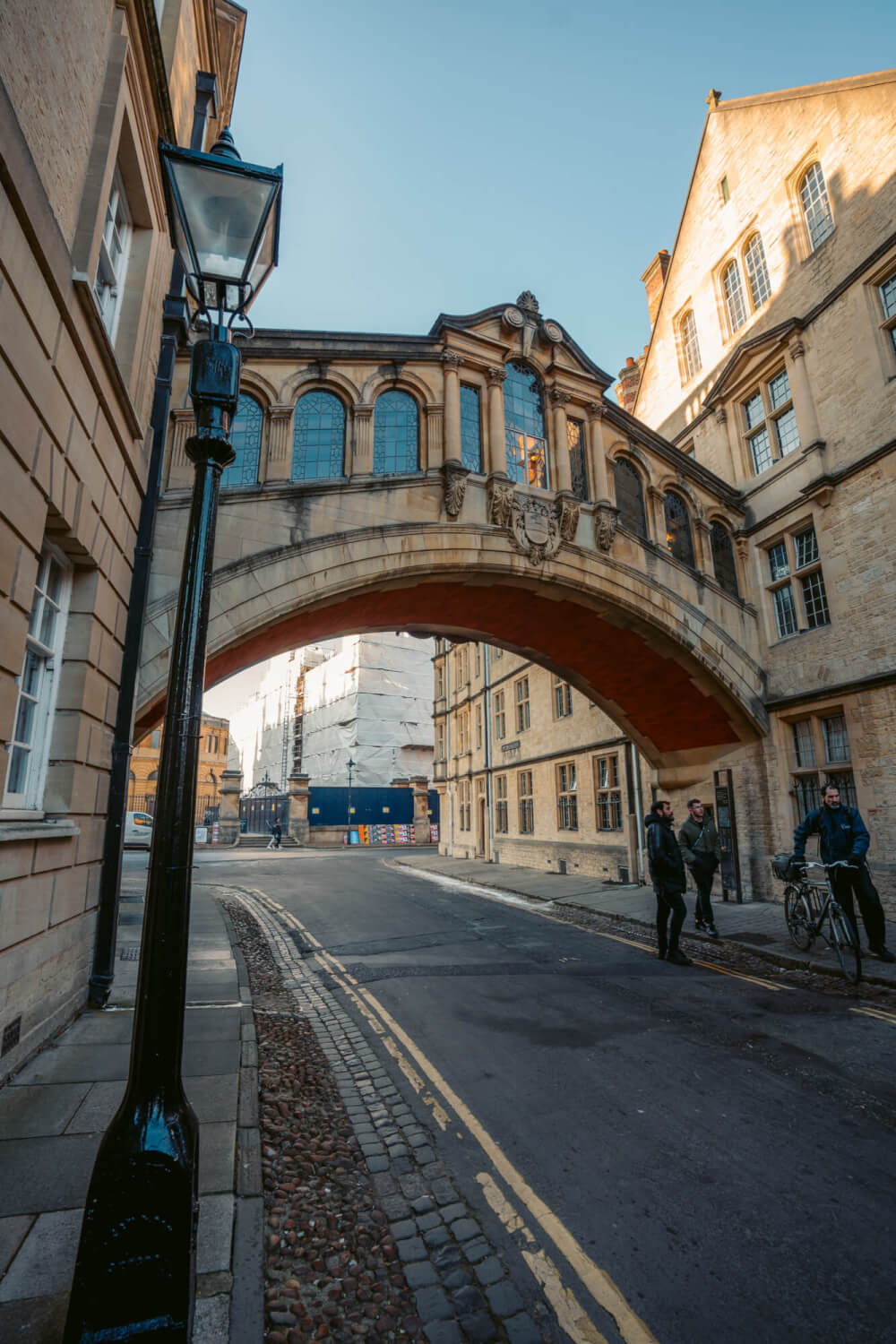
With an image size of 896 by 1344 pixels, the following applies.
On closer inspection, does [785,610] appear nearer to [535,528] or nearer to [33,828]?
[535,528]

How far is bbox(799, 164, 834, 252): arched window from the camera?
14.0m

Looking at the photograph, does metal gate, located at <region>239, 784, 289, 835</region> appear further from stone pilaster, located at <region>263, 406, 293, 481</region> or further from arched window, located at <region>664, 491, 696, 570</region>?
stone pilaster, located at <region>263, 406, 293, 481</region>

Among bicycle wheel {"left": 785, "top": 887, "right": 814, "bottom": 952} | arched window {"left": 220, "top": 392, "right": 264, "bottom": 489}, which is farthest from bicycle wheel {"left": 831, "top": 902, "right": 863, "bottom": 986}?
arched window {"left": 220, "top": 392, "right": 264, "bottom": 489}

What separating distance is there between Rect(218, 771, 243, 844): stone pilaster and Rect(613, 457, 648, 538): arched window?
29.2 metres

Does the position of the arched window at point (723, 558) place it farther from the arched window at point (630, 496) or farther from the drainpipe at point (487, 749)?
the drainpipe at point (487, 749)

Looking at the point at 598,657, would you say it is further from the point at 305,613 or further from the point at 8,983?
the point at 8,983

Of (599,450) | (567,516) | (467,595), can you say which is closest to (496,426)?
(567,516)

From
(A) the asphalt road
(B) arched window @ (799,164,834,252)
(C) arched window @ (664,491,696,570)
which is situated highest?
(B) arched window @ (799,164,834,252)

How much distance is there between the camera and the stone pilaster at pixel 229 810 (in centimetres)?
3725

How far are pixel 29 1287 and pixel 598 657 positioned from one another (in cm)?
1433

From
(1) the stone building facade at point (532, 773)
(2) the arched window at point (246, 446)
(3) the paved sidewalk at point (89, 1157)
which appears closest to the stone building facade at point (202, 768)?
(1) the stone building facade at point (532, 773)

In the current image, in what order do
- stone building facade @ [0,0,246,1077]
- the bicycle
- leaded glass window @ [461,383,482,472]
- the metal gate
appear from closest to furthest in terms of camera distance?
Result: stone building facade @ [0,0,246,1077] → the bicycle → leaded glass window @ [461,383,482,472] → the metal gate

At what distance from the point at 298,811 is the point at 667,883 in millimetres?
34583

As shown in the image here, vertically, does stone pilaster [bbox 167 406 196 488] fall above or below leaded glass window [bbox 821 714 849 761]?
above
